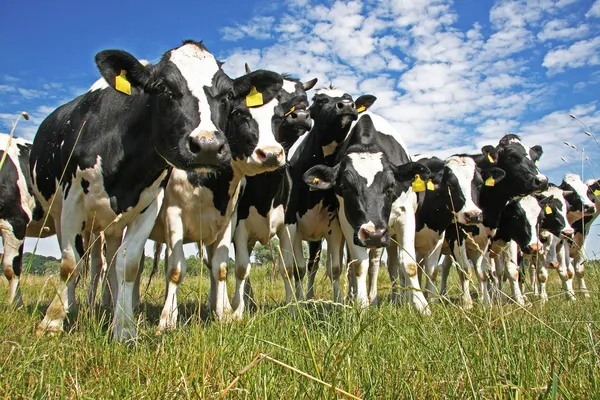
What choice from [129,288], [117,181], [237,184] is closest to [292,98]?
[237,184]

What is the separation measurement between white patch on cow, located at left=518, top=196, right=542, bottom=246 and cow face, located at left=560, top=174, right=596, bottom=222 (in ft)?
10.6

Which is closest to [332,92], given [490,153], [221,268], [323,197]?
[323,197]

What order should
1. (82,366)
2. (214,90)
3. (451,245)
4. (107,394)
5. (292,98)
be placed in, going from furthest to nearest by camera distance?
(451,245)
(292,98)
(214,90)
(82,366)
(107,394)

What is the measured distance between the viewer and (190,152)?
438 centimetres

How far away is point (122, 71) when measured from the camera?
483 centimetres

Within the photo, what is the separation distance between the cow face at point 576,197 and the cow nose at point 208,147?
467 inches

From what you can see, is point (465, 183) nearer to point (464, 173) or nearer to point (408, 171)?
point (464, 173)

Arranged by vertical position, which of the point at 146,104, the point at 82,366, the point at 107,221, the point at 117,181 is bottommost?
the point at 82,366

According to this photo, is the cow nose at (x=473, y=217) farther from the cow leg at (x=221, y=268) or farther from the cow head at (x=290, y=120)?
the cow leg at (x=221, y=268)

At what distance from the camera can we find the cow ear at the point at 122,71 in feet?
15.4

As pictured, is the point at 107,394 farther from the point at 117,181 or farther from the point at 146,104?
the point at 146,104

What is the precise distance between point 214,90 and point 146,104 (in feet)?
2.33

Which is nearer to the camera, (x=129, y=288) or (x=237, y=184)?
(x=129, y=288)

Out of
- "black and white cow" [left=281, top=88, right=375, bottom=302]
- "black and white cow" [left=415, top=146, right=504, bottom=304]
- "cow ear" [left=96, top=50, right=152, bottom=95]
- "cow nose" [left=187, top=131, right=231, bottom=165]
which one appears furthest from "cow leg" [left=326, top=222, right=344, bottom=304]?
"cow ear" [left=96, top=50, right=152, bottom=95]
